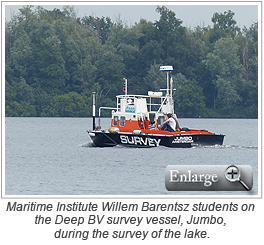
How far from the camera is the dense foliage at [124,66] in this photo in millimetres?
108688

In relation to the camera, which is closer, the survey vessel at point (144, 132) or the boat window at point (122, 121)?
the survey vessel at point (144, 132)

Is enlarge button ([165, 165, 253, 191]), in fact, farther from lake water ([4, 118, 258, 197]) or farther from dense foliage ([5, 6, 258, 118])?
dense foliage ([5, 6, 258, 118])

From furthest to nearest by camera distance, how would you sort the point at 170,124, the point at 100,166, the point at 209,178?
1. the point at 170,124
2. the point at 100,166
3. the point at 209,178

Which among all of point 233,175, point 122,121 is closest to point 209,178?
point 233,175

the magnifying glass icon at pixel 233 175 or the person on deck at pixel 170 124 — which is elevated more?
the magnifying glass icon at pixel 233 175

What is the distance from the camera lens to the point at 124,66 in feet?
377

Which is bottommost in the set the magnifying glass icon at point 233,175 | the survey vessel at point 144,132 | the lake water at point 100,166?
the lake water at point 100,166

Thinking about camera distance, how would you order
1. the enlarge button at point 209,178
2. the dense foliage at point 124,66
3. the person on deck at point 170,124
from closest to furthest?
the enlarge button at point 209,178
the person on deck at point 170,124
the dense foliage at point 124,66

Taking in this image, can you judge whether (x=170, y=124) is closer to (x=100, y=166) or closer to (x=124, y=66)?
(x=100, y=166)

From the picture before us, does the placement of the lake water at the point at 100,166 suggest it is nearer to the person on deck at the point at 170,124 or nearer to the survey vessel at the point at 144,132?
the survey vessel at the point at 144,132

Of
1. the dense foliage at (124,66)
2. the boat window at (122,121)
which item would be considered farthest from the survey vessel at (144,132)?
the dense foliage at (124,66)

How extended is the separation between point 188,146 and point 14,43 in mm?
86479

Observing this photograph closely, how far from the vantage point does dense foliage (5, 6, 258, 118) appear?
A: 10869cm
